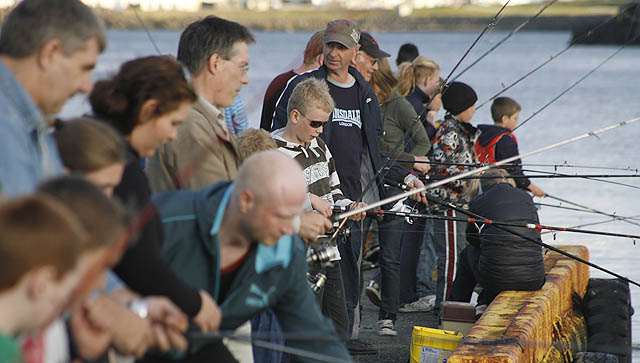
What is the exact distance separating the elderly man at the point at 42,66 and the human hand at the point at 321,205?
2.48 meters

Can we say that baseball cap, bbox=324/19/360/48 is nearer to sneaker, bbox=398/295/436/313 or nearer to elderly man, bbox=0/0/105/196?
sneaker, bbox=398/295/436/313

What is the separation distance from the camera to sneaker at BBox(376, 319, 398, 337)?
24.2ft

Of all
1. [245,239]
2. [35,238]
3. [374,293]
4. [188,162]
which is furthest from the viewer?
[374,293]

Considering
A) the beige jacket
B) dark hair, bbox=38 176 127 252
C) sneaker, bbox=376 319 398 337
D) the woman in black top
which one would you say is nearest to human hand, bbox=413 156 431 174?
sneaker, bbox=376 319 398 337

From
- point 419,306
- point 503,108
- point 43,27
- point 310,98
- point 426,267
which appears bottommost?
point 419,306

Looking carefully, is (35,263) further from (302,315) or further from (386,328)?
(386,328)

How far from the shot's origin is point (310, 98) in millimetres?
5582

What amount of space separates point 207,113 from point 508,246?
3185 mm

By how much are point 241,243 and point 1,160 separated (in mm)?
1078

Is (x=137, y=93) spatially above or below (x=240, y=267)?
above

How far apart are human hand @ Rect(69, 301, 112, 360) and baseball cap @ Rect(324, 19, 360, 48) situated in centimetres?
414

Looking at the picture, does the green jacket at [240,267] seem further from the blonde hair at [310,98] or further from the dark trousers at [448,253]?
the dark trousers at [448,253]

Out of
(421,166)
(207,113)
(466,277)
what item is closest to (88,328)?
(207,113)

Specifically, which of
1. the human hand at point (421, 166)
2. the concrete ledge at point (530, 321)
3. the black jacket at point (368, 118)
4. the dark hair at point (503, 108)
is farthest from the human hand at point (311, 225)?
the dark hair at point (503, 108)
